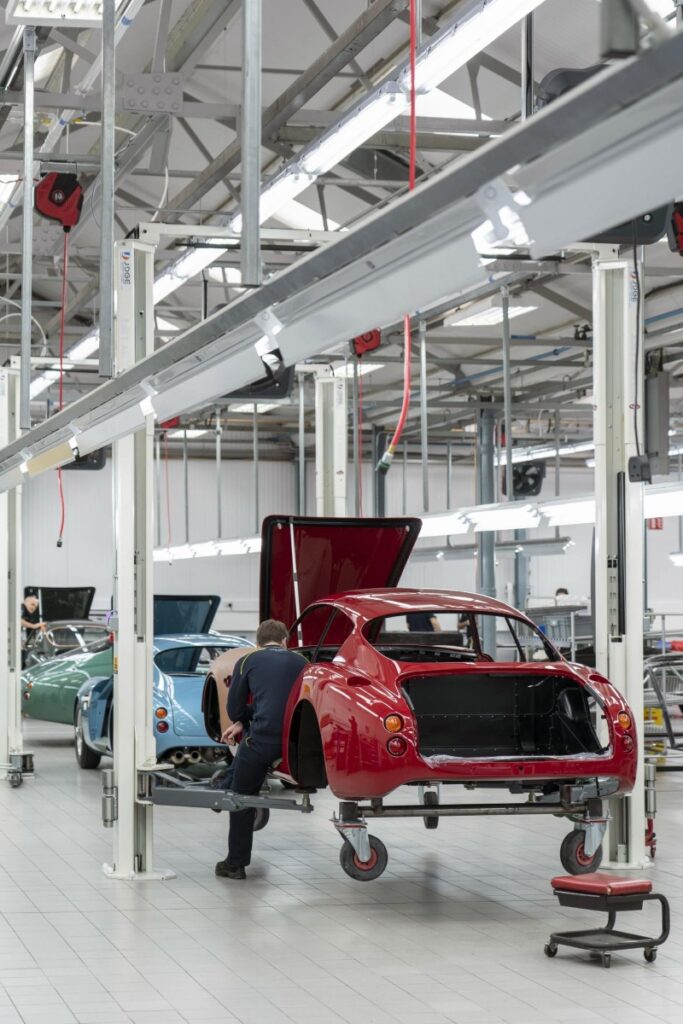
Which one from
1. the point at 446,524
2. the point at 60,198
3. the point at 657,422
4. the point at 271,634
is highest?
the point at 60,198

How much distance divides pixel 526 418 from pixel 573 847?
18.5 m

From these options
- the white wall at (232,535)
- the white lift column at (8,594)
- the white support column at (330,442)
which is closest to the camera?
the white support column at (330,442)

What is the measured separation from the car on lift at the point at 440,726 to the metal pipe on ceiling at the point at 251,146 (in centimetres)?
309

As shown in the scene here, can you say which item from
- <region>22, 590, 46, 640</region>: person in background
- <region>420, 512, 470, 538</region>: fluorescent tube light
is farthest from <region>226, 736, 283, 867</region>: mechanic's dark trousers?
<region>22, 590, 46, 640</region>: person in background

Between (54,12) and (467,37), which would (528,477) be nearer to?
(467,37)

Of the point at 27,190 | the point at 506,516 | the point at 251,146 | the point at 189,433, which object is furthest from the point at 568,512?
the point at 189,433

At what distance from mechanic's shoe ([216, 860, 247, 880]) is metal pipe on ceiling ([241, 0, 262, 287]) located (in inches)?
179

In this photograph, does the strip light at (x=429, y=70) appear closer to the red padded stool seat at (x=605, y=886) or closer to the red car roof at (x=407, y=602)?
the red car roof at (x=407, y=602)

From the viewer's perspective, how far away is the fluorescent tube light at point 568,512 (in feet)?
36.8

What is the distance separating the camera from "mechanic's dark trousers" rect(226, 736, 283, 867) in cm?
842

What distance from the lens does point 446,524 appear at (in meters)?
13.2

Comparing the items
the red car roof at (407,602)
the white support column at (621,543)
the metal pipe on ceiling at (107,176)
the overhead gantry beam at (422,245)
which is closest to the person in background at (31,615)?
the red car roof at (407,602)

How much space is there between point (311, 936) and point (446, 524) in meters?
6.61

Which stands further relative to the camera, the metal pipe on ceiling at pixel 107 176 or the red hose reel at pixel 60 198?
the red hose reel at pixel 60 198
